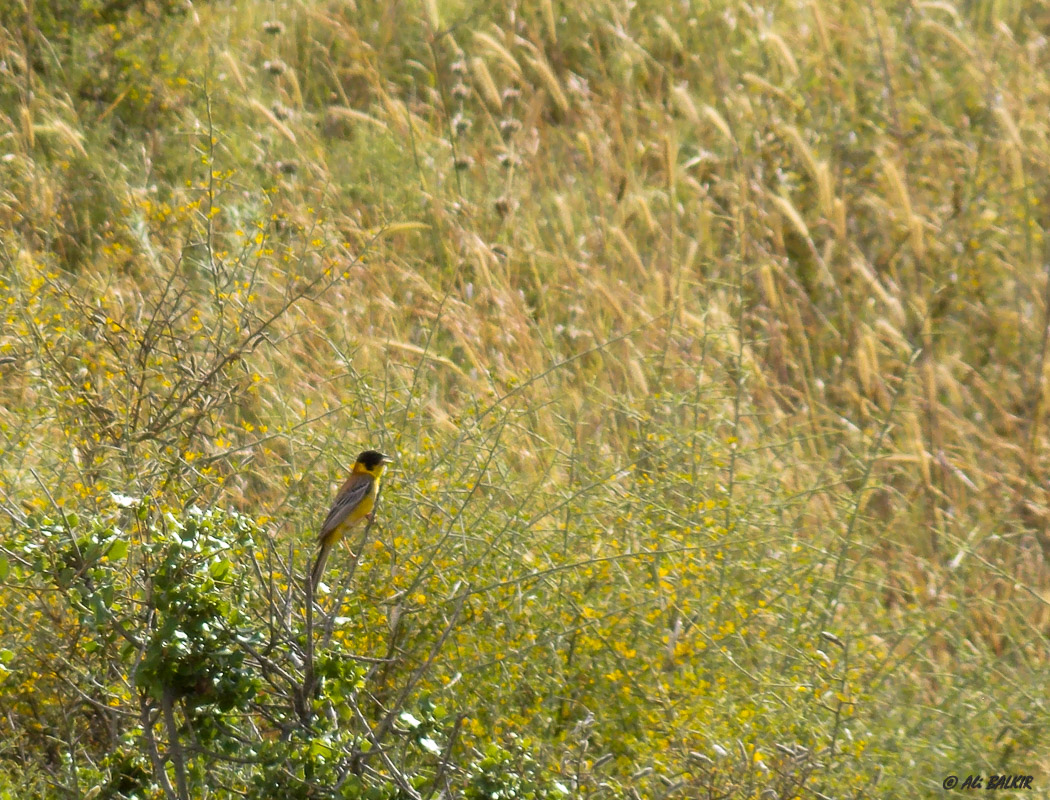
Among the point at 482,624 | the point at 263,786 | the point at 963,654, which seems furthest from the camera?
the point at 963,654

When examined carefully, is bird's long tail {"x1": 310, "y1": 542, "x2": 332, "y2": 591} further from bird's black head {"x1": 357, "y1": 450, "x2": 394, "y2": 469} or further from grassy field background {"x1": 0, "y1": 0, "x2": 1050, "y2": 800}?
bird's black head {"x1": 357, "y1": 450, "x2": 394, "y2": 469}

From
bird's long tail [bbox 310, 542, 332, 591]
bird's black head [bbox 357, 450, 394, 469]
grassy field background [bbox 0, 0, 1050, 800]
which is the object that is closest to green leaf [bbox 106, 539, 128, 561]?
grassy field background [bbox 0, 0, 1050, 800]

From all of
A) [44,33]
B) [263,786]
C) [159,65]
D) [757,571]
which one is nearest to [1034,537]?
[757,571]

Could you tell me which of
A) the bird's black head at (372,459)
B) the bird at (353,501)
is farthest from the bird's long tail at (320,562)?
the bird's black head at (372,459)

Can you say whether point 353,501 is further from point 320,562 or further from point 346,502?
point 320,562

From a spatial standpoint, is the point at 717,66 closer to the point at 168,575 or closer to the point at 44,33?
the point at 44,33

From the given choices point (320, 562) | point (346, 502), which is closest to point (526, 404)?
point (346, 502)

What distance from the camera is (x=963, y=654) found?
11.5ft

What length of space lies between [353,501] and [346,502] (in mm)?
22

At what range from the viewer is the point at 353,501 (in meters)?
3.41

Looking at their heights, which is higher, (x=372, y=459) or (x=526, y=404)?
(x=372, y=459)

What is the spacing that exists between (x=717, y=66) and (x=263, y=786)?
20.6 feet

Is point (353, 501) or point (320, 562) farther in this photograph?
point (353, 501)

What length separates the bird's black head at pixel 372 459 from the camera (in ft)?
11.3
